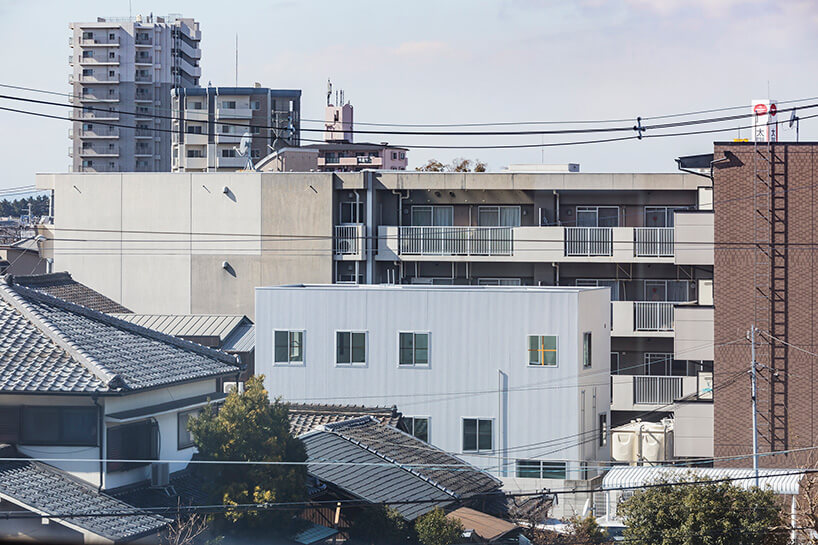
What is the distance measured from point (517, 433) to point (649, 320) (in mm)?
7308

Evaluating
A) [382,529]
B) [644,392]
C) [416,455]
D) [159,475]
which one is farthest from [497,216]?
[159,475]

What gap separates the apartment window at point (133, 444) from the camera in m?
12.3

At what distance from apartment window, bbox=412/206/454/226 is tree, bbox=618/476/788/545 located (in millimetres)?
16632

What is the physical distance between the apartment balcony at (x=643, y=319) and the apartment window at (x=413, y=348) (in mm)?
7138

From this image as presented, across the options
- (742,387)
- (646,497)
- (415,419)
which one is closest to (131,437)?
(646,497)

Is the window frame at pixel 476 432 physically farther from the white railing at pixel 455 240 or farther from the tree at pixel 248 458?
the tree at pixel 248 458

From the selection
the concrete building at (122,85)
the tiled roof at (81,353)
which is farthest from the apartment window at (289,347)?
the concrete building at (122,85)

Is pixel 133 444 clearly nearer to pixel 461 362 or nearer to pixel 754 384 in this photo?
pixel 461 362

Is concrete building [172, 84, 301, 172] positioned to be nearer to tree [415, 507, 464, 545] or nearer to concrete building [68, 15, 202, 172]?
concrete building [68, 15, 202, 172]

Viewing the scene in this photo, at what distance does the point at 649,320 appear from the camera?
2669 centimetres

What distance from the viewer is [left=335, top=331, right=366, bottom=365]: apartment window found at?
72.1 ft

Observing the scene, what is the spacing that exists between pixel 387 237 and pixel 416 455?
12914mm

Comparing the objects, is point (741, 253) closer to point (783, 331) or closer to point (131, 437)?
point (783, 331)

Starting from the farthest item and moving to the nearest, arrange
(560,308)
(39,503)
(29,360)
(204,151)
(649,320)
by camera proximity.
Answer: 1. (204,151)
2. (649,320)
3. (560,308)
4. (29,360)
5. (39,503)
